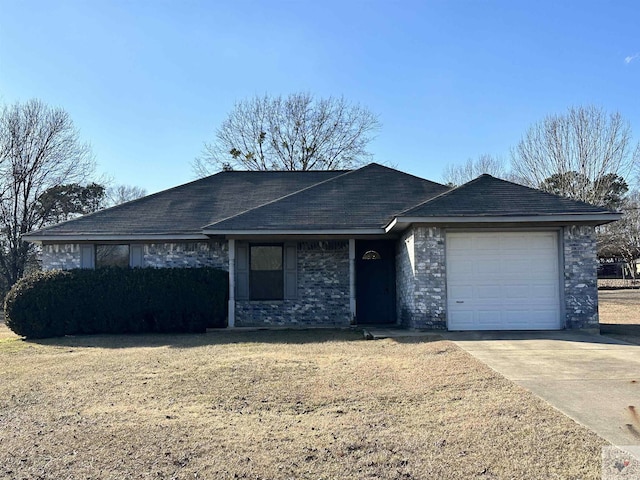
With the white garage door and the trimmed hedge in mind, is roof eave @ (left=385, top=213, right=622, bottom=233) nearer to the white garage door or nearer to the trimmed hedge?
the white garage door

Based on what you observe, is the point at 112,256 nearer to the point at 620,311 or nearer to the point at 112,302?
the point at 112,302

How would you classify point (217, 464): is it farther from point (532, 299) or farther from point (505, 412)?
point (532, 299)

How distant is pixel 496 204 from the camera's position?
36.9ft

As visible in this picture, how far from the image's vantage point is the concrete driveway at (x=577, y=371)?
4.87 metres

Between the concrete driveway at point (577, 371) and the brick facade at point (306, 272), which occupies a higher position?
the brick facade at point (306, 272)

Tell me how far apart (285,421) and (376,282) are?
9494 mm

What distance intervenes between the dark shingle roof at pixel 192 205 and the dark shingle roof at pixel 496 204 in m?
5.98

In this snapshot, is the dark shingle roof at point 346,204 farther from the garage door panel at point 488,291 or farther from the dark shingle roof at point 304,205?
the garage door panel at point 488,291

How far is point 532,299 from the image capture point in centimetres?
1127

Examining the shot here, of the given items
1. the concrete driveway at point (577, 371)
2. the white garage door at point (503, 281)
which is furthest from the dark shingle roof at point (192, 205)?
the concrete driveway at point (577, 371)

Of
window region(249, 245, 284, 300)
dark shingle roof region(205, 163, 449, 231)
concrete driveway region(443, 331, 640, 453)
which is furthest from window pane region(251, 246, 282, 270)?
concrete driveway region(443, 331, 640, 453)

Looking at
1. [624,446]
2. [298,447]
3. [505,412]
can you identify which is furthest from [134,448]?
[624,446]

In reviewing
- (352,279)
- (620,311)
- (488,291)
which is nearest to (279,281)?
(352,279)

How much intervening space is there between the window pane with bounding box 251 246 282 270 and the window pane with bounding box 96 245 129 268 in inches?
139
